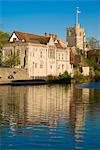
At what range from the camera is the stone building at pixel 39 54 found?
94562 mm

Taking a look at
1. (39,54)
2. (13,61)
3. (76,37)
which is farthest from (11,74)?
(76,37)

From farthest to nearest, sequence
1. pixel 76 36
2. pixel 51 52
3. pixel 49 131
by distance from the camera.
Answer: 1. pixel 76 36
2. pixel 51 52
3. pixel 49 131

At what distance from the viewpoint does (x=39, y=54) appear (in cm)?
9794

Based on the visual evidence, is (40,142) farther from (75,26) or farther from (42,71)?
(75,26)

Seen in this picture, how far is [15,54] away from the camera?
94.6 metres

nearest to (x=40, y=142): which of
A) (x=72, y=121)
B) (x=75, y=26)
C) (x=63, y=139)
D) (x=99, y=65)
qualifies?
(x=63, y=139)

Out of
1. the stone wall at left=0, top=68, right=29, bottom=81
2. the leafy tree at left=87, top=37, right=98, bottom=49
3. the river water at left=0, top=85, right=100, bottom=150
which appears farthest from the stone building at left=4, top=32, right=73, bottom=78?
the river water at left=0, top=85, right=100, bottom=150

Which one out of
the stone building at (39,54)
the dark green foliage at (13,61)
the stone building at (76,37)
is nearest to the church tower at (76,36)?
the stone building at (76,37)

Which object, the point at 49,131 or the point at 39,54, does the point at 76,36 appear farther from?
the point at 49,131

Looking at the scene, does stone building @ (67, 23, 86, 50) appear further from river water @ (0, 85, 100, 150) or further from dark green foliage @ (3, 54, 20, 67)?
river water @ (0, 85, 100, 150)

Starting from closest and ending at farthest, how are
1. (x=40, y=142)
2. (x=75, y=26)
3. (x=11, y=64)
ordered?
1. (x=40, y=142)
2. (x=11, y=64)
3. (x=75, y=26)

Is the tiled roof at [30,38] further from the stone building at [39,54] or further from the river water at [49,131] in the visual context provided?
the river water at [49,131]

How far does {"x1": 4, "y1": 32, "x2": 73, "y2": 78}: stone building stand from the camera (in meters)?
94.6

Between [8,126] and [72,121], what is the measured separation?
169 inches
